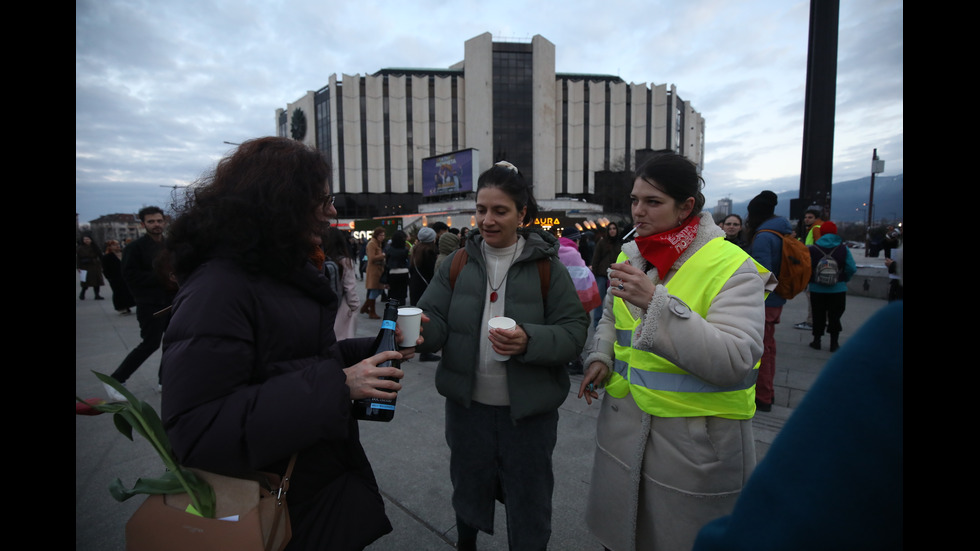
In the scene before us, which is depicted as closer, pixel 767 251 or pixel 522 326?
pixel 522 326

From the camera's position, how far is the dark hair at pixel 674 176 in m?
1.70

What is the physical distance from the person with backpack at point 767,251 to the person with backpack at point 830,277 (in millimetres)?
1514

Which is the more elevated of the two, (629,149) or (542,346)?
(629,149)

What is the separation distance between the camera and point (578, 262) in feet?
13.0

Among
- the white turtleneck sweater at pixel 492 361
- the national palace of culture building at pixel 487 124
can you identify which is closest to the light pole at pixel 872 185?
the white turtleneck sweater at pixel 492 361

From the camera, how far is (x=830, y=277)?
18.9 ft

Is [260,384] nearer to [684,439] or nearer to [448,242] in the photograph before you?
[684,439]

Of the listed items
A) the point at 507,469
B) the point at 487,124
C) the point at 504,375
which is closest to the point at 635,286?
the point at 504,375

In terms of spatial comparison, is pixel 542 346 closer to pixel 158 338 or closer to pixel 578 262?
pixel 578 262

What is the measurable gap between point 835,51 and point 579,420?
40.9ft

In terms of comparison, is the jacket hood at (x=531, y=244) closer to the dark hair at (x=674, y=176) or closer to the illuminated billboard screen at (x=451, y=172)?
the dark hair at (x=674, y=176)

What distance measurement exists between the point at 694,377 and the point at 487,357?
0.89m
